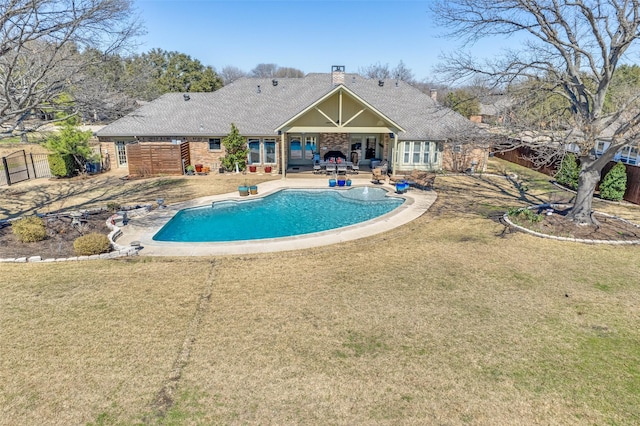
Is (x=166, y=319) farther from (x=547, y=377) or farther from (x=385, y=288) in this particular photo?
(x=547, y=377)

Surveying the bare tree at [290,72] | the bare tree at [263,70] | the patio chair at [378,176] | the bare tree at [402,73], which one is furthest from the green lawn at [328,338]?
the bare tree at [263,70]

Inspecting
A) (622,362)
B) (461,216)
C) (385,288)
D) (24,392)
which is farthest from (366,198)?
(24,392)

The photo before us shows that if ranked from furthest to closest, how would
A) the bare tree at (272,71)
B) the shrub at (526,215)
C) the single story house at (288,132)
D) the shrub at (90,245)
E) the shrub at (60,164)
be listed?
the bare tree at (272,71), the single story house at (288,132), the shrub at (60,164), the shrub at (526,215), the shrub at (90,245)

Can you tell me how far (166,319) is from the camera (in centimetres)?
868

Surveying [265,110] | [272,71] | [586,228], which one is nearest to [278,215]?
[586,228]

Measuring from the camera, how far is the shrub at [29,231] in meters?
13.1

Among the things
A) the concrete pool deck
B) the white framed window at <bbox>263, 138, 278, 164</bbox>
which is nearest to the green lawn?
the concrete pool deck

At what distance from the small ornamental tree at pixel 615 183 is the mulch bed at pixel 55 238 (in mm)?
24706

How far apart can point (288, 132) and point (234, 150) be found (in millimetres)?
4047

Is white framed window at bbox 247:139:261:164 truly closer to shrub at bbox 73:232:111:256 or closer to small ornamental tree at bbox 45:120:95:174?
small ornamental tree at bbox 45:120:95:174

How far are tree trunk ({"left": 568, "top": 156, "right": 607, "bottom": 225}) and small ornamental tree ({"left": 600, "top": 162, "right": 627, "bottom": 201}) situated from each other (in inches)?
239

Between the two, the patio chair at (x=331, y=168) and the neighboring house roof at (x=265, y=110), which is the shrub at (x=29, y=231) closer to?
the neighboring house roof at (x=265, y=110)

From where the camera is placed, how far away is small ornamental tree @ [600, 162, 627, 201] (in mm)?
19391

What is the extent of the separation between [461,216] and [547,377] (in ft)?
36.3
